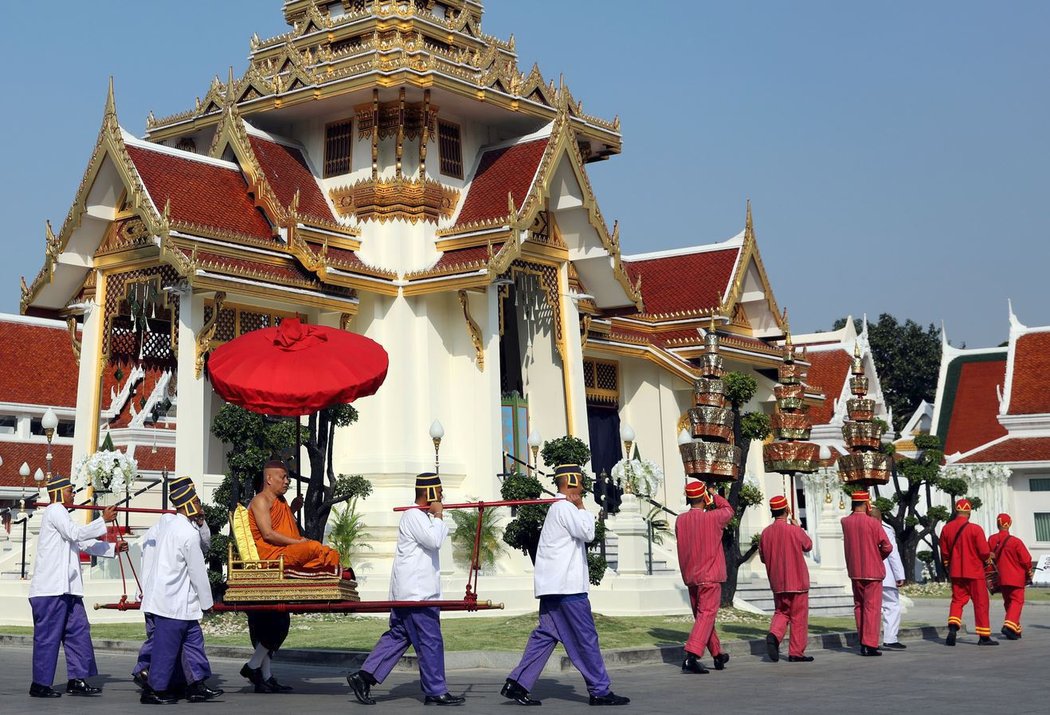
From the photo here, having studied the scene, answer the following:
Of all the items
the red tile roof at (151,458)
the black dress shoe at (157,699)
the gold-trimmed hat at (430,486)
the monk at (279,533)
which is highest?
the red tile roof at (151,458)

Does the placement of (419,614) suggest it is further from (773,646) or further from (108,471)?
(108,471)

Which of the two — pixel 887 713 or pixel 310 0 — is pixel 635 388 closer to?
pixel 310 0

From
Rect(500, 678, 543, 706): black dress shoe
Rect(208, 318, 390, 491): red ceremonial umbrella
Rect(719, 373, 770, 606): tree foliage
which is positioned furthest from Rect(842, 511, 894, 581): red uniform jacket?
Rect(208, 318, 390, 491): red ceremonial umbrella

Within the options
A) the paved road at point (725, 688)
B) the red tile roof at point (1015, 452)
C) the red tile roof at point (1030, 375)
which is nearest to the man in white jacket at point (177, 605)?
the paved road at point (725, 688)

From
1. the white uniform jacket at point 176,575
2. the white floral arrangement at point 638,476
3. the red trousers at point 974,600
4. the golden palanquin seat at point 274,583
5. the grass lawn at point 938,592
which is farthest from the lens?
the grass lawn at point 938,592

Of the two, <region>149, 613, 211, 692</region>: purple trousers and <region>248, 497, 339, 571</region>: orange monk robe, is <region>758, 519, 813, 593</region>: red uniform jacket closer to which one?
<region>248, 497, 339, 571</region>: orange monk robe

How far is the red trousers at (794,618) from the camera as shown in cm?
1261

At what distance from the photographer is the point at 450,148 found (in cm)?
2330

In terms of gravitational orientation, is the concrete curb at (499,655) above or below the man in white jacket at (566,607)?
below

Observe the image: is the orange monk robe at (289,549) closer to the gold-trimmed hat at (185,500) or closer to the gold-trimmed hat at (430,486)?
the gold-trimmed hat at (185,500)

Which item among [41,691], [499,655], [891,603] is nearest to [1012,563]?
[891,603]

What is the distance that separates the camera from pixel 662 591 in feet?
58.6

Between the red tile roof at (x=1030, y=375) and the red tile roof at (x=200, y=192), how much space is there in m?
20.9

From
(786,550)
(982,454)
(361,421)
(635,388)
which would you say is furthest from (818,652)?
(982,454)
